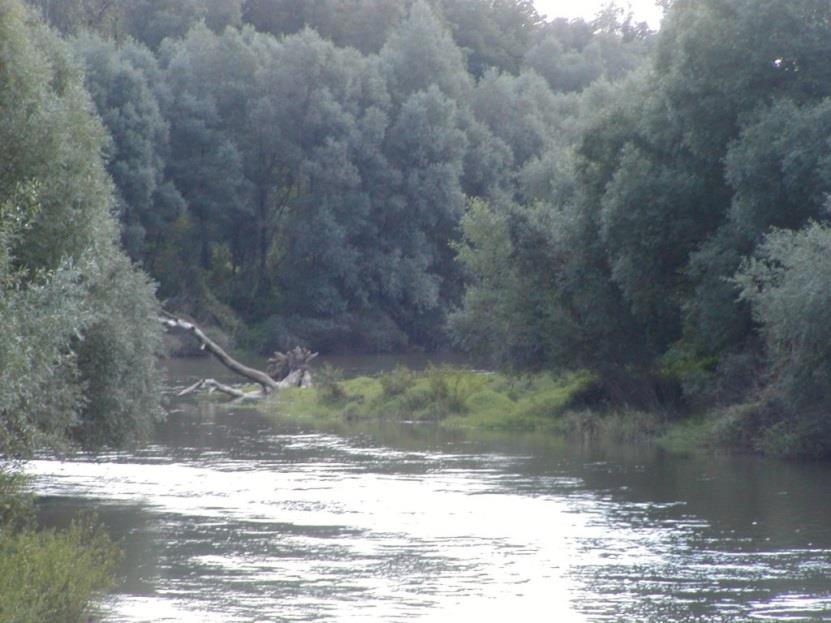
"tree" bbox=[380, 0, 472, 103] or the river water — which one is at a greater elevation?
"tree" bbox=[380, 0, 472, 103]

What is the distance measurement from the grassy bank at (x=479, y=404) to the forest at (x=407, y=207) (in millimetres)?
973

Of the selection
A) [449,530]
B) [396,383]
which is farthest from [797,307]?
[396,383]

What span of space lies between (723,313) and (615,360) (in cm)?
494

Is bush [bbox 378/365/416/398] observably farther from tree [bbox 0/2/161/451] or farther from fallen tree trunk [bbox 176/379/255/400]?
tree [bbox 0/2/161/451]

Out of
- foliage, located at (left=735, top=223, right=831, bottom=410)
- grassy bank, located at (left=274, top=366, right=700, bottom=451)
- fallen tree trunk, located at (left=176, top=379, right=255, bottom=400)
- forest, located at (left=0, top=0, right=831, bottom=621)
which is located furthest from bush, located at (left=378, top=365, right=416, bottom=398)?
foliage, located at (left=735, top=223, right=831, bottom=410)

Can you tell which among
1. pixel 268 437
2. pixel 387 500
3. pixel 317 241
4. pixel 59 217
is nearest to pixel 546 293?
pixel 268 437

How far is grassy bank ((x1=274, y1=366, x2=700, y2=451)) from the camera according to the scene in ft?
111

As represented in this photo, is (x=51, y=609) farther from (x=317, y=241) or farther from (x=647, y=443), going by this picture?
(x=317, y=241)

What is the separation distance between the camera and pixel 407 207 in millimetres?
68812

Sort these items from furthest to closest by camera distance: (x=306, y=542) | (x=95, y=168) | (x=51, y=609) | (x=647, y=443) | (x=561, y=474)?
(x=647, y=443) < (x=561, y=474) < (x=306, y=542) < (x=95, y=168) < (x=51, y=609)

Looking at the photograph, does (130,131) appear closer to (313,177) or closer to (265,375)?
(313,177)

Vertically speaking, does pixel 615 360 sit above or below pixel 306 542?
above

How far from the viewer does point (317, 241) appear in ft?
221

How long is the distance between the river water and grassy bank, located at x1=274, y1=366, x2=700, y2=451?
2012 millimetres
